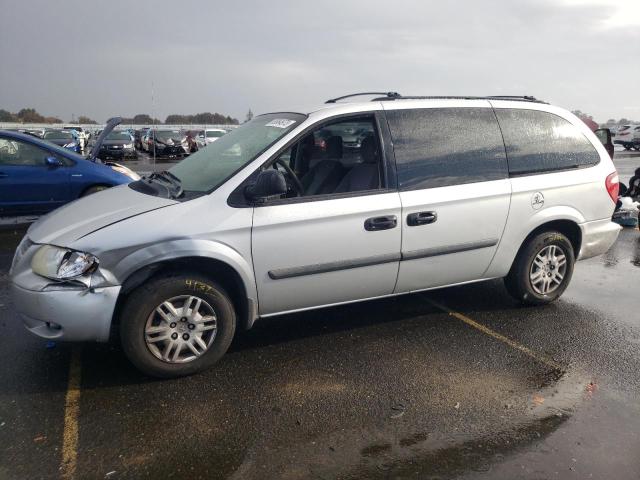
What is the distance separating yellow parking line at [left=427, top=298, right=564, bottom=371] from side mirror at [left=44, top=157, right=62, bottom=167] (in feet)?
19.8

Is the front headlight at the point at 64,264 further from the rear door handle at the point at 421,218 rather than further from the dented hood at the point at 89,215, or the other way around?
the rear door handle at the point at 421,218

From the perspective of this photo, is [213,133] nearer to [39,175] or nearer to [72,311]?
[39,175]

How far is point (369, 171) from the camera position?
4004 mm

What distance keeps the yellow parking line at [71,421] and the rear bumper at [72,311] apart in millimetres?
365

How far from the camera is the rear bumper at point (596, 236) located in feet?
15.6

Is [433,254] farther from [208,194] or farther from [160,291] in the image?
[160,291]

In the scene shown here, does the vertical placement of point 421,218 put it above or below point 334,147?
below

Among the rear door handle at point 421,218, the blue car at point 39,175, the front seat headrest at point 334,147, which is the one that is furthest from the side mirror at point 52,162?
the rear door handle at point 421,218

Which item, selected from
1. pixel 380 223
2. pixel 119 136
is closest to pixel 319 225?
pixel 380 223

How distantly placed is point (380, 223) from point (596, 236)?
2.31m

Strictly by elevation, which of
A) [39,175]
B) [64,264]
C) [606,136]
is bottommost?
[64,264]

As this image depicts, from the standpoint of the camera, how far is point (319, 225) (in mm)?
3635

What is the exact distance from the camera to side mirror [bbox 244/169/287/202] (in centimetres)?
342

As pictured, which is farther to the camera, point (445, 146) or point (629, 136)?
point (629, 136)
